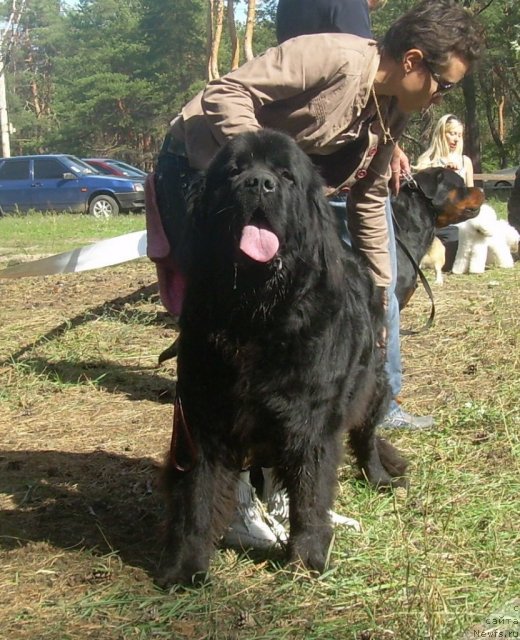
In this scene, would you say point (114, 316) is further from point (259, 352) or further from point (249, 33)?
point (249, 33)

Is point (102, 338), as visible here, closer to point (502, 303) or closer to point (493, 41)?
point (502, 303)

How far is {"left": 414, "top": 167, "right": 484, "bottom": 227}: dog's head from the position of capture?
668 cm

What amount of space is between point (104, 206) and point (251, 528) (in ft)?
67.2

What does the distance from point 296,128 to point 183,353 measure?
3.19ft

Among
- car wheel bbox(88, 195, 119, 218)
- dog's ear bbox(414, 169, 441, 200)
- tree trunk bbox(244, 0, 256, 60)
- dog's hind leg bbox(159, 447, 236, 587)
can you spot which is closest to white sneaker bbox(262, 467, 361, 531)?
dog's hind leg bbox(159, 447, 236, 587)

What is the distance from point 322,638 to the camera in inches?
94.9

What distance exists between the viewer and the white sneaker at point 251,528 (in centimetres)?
309

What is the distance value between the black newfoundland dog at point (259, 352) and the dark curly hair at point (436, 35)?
0.68m

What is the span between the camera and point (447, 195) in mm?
6828

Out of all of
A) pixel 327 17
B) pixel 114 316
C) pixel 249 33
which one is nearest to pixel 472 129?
pixel 249 33

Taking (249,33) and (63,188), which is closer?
(249,33)

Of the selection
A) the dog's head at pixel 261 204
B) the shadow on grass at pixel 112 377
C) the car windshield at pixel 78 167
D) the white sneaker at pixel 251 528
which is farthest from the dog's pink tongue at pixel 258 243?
the car windshield at pixel 78 167

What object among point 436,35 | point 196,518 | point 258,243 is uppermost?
point 436,35

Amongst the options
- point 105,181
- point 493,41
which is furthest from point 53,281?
point 493,41
